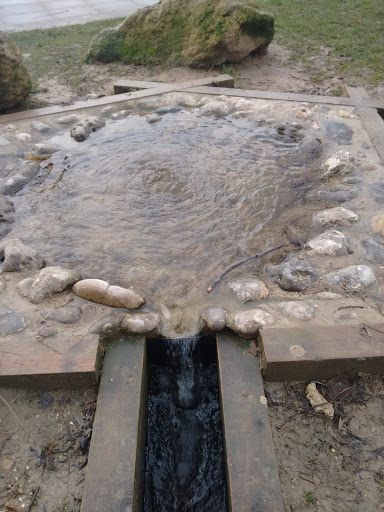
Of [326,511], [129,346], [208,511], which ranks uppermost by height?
[129,346]

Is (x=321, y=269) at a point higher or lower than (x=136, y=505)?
higher

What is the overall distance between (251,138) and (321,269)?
7.71ft

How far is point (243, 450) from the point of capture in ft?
7.37

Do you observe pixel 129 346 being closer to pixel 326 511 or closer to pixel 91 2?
pixel 326 511

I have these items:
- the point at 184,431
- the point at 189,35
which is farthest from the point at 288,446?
the point at 189,35

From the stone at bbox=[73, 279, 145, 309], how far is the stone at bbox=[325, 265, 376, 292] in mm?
1461

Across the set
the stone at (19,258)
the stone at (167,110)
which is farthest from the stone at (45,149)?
the stone at (19,258)

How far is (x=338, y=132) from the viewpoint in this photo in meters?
4.91

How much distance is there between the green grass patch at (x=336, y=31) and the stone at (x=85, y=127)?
3.95m

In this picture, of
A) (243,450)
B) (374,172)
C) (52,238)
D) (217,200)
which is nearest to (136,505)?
(243,450)

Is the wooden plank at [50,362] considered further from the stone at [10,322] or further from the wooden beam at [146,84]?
the wooden beam at [146,84]

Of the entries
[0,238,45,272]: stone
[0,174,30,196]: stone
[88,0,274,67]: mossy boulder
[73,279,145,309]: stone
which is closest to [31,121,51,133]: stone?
[0,174,30,196]: stone

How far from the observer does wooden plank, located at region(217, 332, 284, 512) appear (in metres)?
2.08

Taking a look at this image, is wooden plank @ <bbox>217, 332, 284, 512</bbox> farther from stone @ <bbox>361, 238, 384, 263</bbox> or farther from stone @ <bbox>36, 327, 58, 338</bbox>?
stone @ <bbox>361, 238, 384, 263</bbox>
